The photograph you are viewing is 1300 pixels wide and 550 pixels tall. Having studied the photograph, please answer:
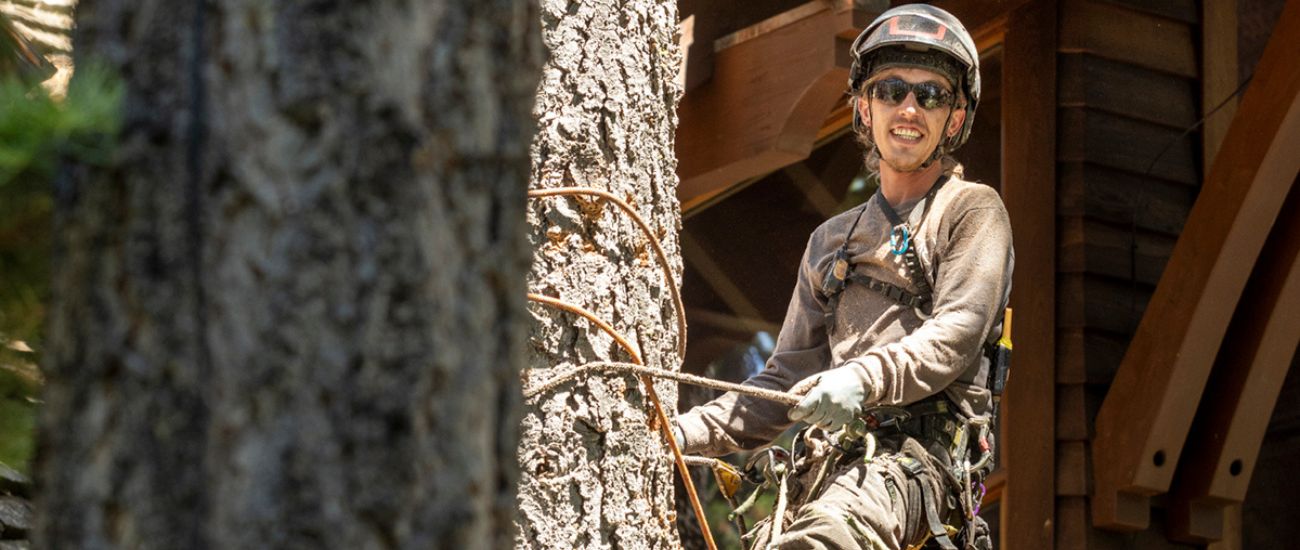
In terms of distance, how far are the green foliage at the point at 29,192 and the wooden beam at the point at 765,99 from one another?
3696 mm

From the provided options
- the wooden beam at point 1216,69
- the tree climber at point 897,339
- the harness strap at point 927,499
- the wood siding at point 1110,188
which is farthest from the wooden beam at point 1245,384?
the harness strap at point 927,499

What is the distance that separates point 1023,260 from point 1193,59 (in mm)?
1073

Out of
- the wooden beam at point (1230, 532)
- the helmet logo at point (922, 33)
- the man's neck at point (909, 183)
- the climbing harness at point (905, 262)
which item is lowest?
the wooden beam at point (1230, 532)

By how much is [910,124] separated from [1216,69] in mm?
2708

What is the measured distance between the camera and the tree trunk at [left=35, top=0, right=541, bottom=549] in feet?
5.07

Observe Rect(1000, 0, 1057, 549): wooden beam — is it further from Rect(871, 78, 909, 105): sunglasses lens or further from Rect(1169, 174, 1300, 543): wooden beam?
Rect(871, 78, 909, 105): sunglasses lens

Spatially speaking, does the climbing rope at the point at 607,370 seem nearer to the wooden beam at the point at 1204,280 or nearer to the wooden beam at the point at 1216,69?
the wooden beam at the point at 1204,280

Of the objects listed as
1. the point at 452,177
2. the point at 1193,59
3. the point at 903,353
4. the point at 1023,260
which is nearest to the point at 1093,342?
Answer: the point at 1023,260

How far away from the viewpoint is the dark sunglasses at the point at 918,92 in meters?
4.16

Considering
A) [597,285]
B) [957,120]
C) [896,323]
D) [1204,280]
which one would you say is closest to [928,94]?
[957,120]

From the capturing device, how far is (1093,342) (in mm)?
6012

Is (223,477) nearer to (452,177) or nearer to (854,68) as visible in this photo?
(452,177)

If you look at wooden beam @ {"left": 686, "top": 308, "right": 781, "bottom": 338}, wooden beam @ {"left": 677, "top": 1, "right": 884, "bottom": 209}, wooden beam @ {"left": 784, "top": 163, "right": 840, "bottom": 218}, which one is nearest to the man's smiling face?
wooden beam @ {"left": 677, "top": 1, "right": 884, "bottom": 209}

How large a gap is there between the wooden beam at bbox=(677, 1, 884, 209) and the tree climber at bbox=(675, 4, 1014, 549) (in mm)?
801
